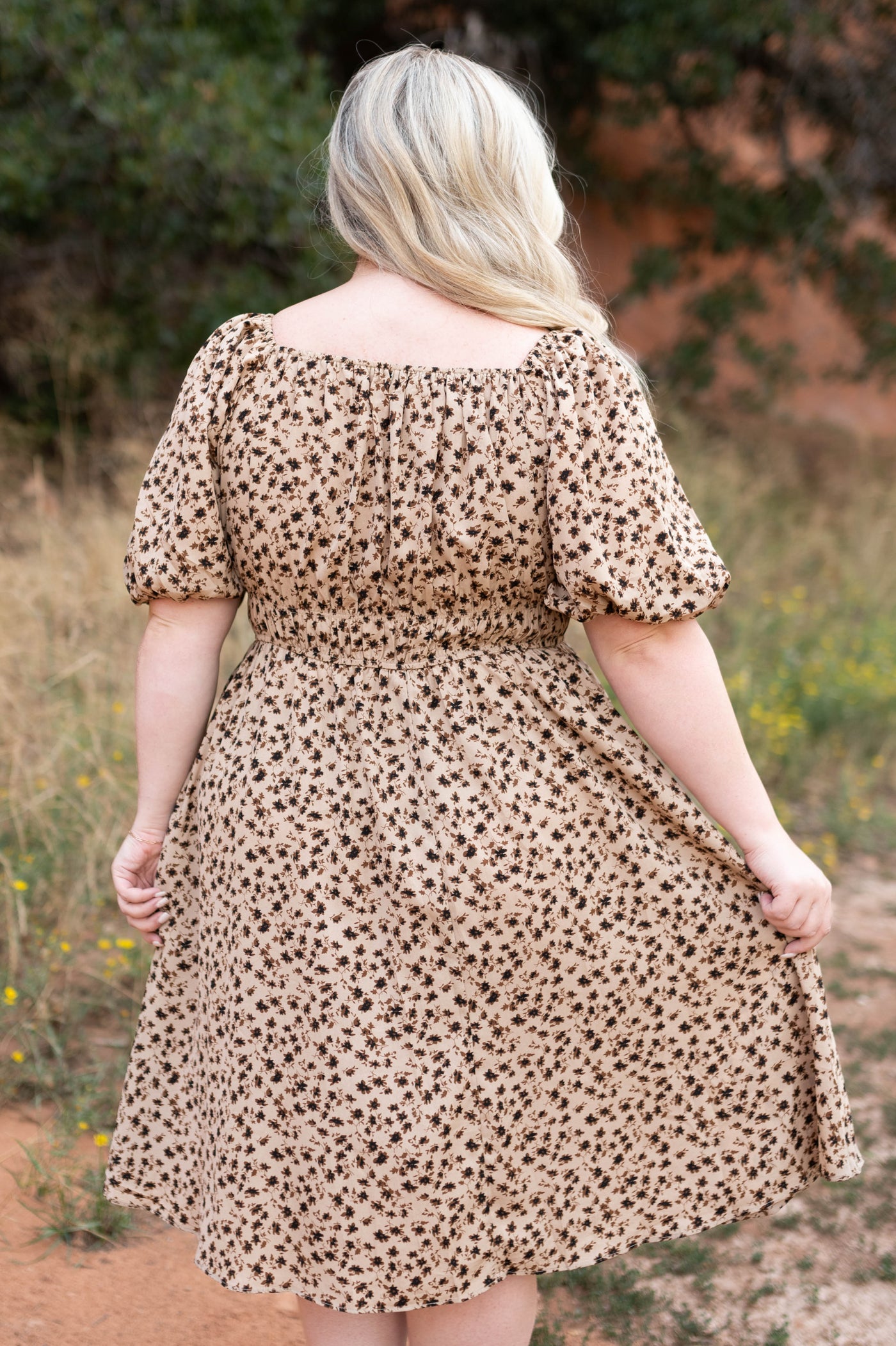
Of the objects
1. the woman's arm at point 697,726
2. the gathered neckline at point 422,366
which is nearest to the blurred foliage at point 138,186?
the gathered neckline at point 422,366

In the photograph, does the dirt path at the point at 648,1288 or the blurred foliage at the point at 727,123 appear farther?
the blurred foliage at the point at 727,123

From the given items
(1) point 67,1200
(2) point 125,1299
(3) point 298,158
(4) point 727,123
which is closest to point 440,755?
(2) point 125,1299

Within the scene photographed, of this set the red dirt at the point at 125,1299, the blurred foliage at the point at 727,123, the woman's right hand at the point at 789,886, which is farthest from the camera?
the blurred foliage at the point at 727,123

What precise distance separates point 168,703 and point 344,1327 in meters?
0.83

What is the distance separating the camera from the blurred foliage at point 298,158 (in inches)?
224

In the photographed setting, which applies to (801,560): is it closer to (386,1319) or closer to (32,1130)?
(32,1130)

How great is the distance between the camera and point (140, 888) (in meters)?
1.79

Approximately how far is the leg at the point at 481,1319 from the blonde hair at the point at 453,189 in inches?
45.9

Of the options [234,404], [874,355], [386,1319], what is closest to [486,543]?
[234,404]

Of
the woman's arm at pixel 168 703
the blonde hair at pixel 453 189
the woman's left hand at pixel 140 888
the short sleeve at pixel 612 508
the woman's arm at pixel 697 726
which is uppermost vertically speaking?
the blonde hair at pixel 453 189

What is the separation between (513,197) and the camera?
5.16 ft

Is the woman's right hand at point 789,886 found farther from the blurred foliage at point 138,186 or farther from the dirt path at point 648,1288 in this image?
the blurred foliage at point 138,186

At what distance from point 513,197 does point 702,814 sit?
79 centimetres

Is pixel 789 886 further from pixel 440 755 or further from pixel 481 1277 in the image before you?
pixel 481 1277
